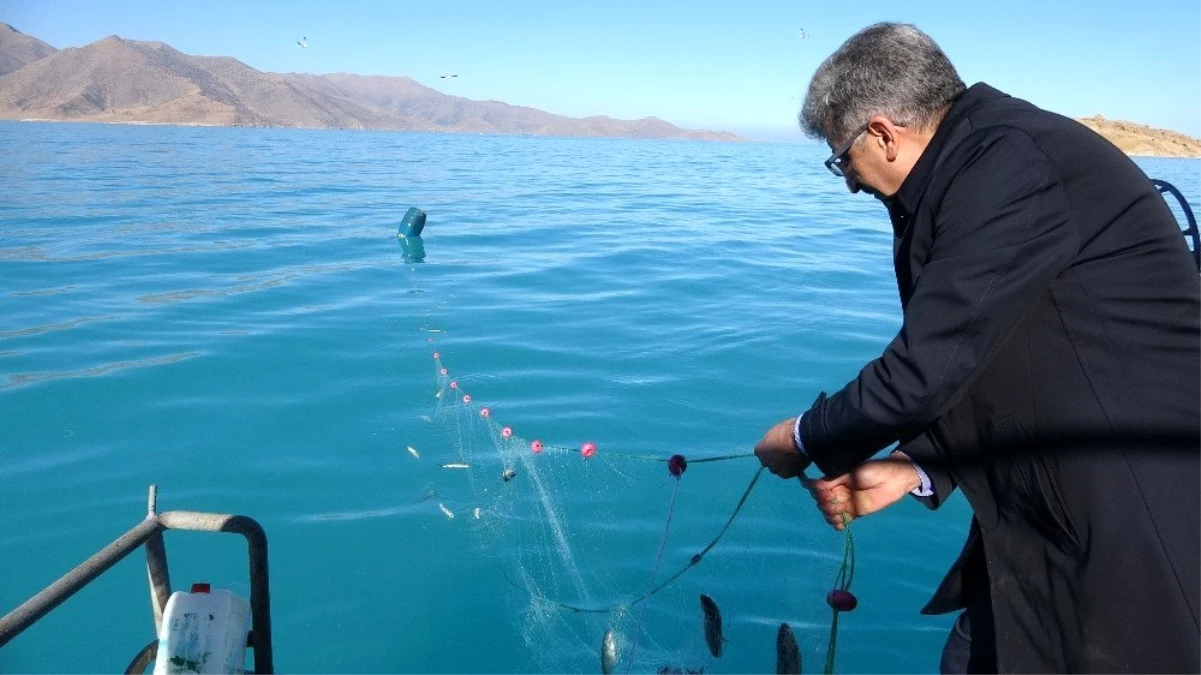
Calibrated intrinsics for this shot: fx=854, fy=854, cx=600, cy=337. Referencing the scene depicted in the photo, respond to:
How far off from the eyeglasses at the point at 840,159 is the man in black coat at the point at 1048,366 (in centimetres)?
8

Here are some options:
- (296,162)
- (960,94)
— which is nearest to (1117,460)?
(960,94)

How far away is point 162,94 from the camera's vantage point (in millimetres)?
124562

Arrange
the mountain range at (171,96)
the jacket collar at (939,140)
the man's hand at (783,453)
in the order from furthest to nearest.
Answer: the mountain range at (171,96) < the man's hand at (783,453) < the jacket collar at (939,140)

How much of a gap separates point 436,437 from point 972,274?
218 inches

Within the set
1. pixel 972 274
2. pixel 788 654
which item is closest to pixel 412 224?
pixel 788 654

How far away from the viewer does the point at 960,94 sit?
1.99 meters

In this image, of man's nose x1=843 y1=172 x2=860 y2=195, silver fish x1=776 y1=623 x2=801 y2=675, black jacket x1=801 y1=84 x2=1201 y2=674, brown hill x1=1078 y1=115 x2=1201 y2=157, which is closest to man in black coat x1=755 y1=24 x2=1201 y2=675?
black jacket x1=801 y1=84 x2=1201 y2=674

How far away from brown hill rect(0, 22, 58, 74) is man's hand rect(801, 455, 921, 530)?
169 m

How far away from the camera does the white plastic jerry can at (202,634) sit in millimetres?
2246

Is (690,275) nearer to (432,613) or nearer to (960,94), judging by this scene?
(432,613)

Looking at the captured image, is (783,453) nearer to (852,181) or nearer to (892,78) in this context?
(852,181)

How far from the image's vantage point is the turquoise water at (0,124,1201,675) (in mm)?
4504

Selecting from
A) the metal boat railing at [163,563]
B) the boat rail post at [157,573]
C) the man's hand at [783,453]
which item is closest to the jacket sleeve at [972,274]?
the man's hand at [783,453]

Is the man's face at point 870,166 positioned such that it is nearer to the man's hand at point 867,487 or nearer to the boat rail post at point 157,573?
the man's hand at point 867,487
